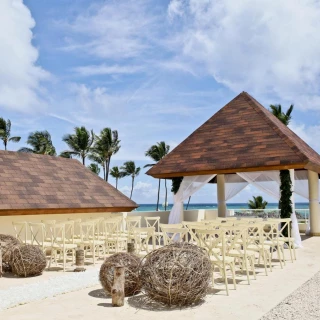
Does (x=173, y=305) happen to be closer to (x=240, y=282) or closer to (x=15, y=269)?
(x=240, y=282)

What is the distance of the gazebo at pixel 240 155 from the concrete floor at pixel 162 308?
690 centimetres

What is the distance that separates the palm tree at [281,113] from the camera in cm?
3459

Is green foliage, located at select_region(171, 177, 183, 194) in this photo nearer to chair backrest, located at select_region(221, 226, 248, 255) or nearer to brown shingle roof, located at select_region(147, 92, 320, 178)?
brown shingle roof, located at select_region(147, 92, 320, 178)

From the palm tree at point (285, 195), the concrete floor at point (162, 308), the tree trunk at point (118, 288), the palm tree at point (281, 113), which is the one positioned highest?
the palm tree at point (281, 113)

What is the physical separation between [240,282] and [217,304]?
1.75m

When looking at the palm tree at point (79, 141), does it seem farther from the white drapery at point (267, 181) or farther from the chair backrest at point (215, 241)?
the chair backrest at point (215, 241)

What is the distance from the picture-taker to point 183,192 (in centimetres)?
1620

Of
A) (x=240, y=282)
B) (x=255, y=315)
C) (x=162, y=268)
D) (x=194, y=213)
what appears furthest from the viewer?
(x=194, y=213)

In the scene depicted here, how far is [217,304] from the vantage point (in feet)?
19.8

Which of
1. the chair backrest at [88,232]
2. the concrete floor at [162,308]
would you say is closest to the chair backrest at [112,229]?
the chair backrest at [88,232]

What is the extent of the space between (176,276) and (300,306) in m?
1.72

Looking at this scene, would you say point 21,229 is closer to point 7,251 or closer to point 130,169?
point 7,251

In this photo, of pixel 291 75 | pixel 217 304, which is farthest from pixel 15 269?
pixel 291 75

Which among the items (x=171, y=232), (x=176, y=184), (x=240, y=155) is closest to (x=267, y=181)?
(x=240, y=155)
